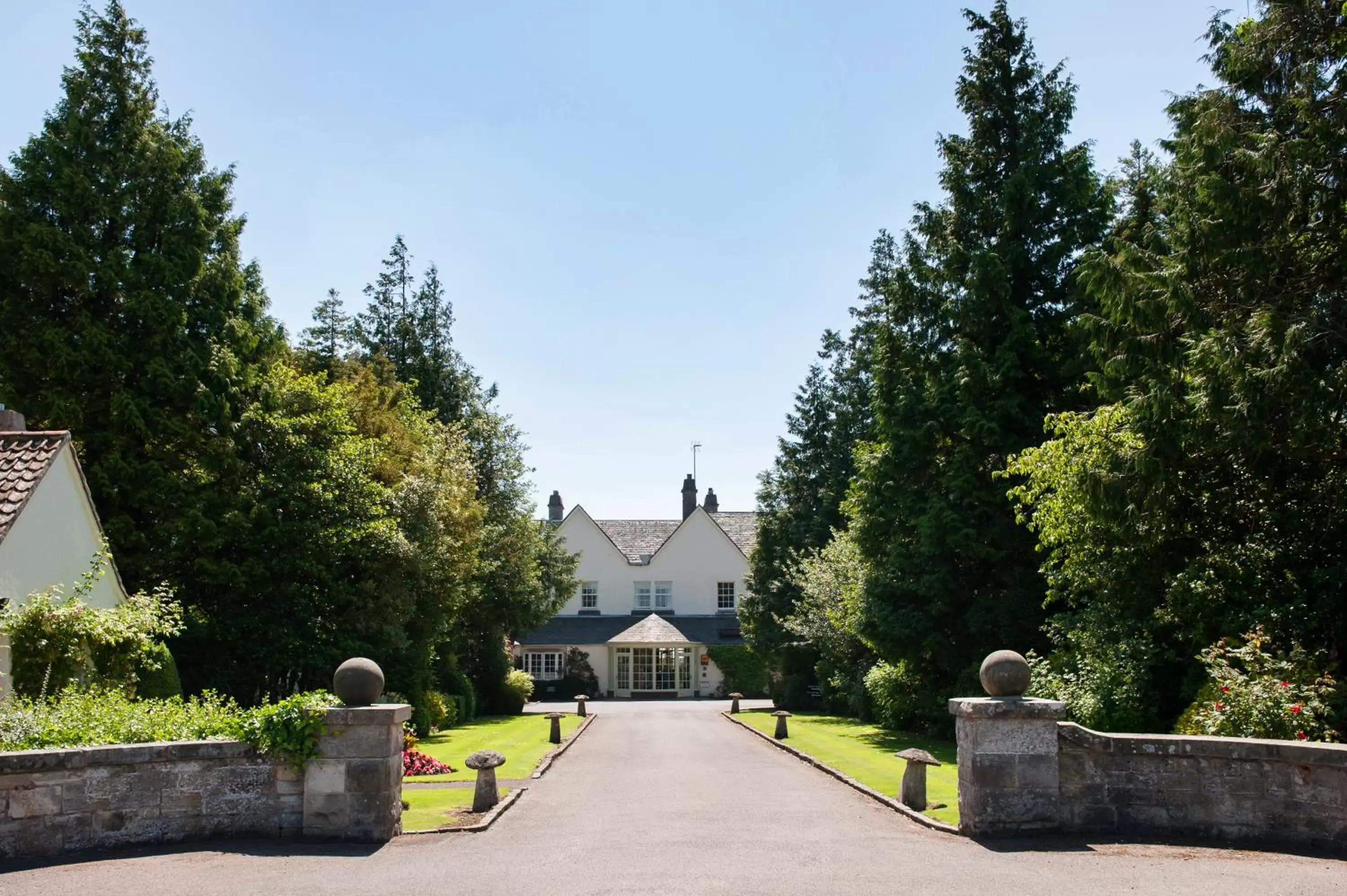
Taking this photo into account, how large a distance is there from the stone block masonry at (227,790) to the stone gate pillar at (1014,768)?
18.2 feet

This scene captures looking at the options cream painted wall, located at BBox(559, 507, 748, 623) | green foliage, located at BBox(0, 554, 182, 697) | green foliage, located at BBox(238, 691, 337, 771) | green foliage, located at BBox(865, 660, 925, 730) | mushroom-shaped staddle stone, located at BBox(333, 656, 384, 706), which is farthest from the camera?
cream painted wall, located at BBox(559, 507, 748, 623)

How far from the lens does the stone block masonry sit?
9.54m

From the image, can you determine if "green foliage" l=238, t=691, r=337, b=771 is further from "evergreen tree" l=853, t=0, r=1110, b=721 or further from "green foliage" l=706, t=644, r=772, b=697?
"green foliage" l=706, t=644, r=772, b=697

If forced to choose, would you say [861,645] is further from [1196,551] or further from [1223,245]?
[1223,245]

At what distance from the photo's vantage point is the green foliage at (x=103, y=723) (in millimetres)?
10078

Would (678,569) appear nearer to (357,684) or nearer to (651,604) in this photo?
(651,604)

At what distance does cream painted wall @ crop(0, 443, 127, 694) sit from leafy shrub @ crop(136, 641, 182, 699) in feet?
3.82

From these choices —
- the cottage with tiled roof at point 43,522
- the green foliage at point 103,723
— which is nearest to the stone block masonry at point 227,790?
the green foliage at point 103,723

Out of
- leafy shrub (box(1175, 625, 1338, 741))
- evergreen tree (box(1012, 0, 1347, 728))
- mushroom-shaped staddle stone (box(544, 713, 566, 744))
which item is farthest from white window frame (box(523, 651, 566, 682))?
leafy shrub (box(1175, 625, 1338, 741))

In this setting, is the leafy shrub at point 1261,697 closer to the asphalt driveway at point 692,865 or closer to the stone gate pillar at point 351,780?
the asphalt driveway at point 692,865

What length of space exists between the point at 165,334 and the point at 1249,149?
67.1 ft

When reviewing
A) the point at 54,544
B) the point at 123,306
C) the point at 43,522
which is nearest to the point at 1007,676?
the point at 43,522

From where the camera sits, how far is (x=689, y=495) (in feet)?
223

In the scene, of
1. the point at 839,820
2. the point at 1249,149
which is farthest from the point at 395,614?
the point at 1249,149
